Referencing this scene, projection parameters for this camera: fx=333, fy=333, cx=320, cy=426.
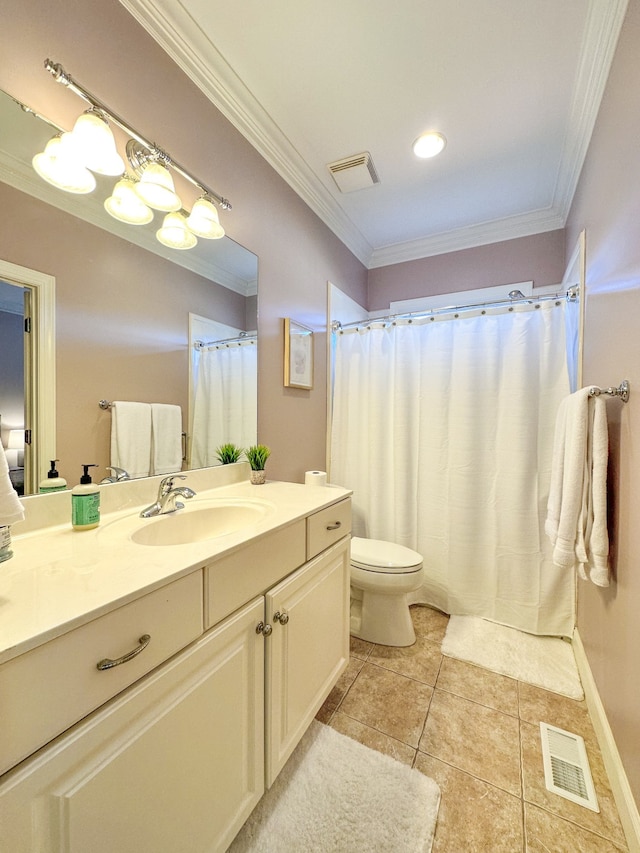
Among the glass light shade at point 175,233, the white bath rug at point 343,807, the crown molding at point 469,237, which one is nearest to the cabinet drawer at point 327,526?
the white bath rug at point 343,807

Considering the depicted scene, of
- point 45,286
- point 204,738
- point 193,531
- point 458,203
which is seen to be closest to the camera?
point 204,738

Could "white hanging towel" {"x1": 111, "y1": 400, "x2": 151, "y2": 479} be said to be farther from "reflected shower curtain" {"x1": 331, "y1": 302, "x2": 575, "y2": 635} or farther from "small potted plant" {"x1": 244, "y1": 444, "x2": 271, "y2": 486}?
"reflected shower curtain" {"x1": 331, "y1": 302, "x2": 575, "y2": 635}

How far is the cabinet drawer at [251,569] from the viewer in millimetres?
753

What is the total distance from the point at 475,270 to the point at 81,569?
2.80 metres

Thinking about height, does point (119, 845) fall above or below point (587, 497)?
below

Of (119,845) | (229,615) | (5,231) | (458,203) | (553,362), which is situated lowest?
(119,845)

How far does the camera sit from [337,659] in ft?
4.28

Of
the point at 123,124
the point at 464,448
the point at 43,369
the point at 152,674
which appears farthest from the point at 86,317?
the point at 464,448

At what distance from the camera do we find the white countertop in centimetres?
49

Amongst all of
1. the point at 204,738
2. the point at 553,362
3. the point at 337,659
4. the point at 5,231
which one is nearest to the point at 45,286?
the point at 5,231

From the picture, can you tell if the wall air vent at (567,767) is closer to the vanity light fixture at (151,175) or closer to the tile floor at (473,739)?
the tile floor at (473,739)

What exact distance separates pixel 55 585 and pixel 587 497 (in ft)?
5.15

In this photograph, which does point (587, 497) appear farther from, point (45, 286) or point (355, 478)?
point (45, 286)

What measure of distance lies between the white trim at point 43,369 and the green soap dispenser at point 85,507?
12cm
